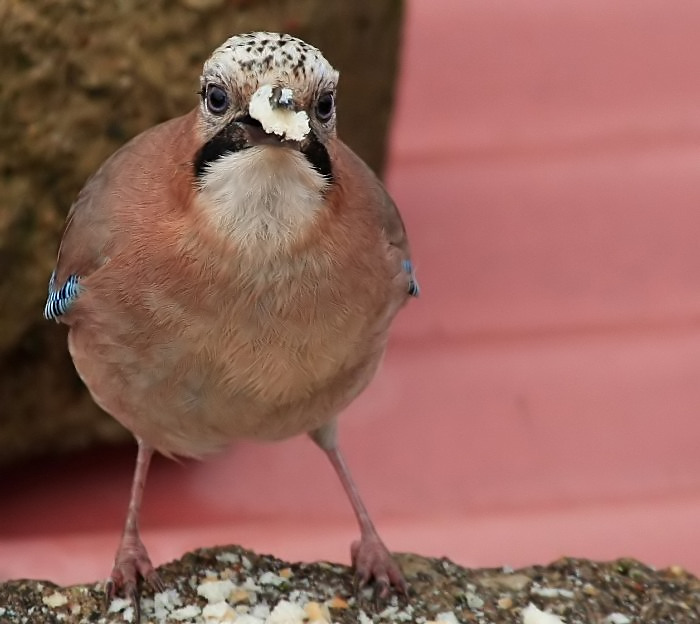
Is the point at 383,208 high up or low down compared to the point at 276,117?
up

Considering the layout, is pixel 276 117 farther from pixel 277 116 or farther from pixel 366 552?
pixel 366 552

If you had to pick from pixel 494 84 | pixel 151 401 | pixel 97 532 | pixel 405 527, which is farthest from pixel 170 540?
pixel 494 84

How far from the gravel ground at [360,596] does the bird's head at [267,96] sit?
2.26 ft

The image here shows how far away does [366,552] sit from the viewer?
7.86 ft

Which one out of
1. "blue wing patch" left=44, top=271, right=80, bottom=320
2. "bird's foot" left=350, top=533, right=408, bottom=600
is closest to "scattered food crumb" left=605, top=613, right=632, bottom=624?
"bird's foot" left=350, top=533, right=408, bottom=600

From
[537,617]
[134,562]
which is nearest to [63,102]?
[134,562]

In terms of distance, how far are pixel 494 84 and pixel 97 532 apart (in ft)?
5.75

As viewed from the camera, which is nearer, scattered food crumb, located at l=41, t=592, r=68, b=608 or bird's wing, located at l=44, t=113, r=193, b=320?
scattered food crumb, located at l=41, t=592, r=68, b=608

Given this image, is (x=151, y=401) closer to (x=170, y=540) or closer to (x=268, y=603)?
(x=268, y=603)

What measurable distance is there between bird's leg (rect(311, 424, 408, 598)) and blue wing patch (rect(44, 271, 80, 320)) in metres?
0.54

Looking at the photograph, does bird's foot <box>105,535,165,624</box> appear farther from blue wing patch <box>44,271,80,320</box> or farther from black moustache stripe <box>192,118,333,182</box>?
black moustache stripe <box>192,118,333,182</box>

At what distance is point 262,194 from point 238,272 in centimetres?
15

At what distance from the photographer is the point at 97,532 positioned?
3.10 metres

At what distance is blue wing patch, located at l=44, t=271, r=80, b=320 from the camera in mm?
2338
